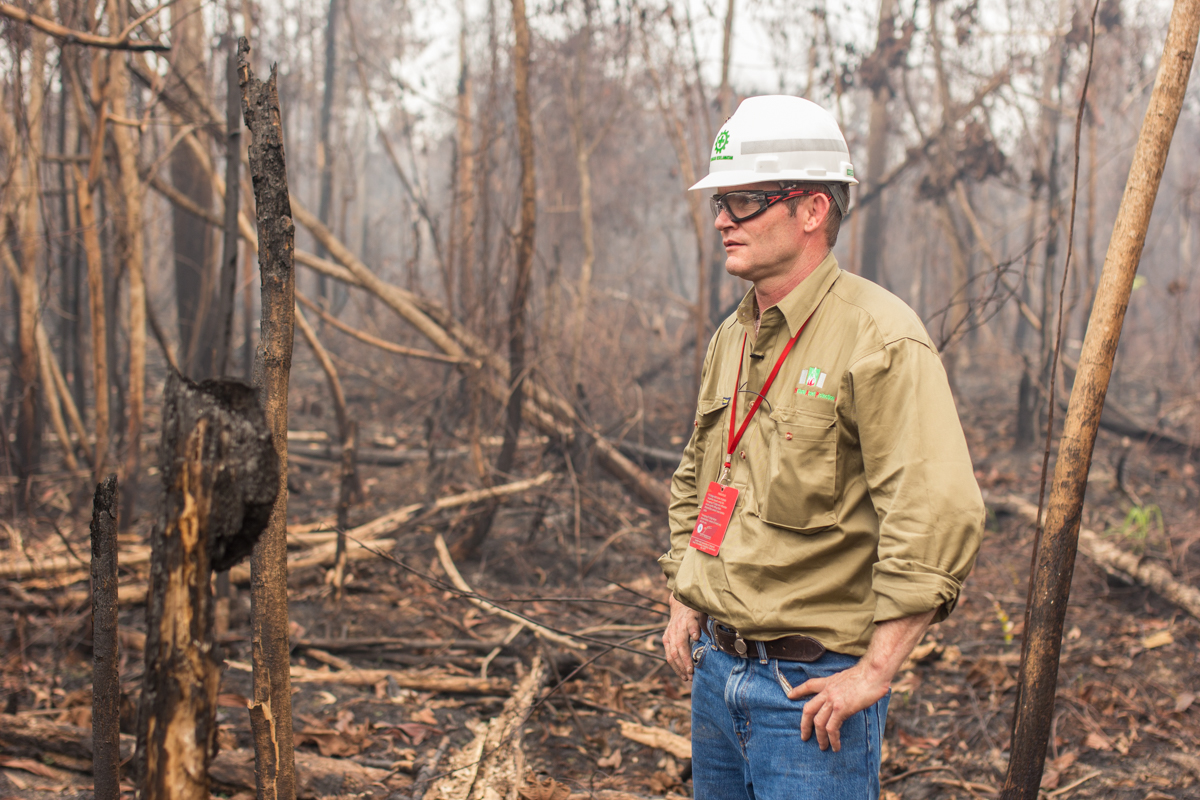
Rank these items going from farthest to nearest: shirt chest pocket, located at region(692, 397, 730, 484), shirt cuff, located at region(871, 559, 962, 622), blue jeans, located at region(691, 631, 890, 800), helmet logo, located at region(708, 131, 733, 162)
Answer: shirt chest pocket, located at region(692, 397, 730, 484) < helmet logo, located at region(708, 131, 733, 162) < blue jeans, located at region(691, 631, 890, 800) < shirt cuff, located at region(871, 559, 962, 622)

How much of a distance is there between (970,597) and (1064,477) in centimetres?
424

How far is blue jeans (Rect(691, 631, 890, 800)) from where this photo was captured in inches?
71.7

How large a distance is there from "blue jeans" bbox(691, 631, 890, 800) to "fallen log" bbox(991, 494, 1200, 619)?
4238mm

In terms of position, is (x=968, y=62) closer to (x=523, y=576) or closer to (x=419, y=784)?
(x=523, y=576)

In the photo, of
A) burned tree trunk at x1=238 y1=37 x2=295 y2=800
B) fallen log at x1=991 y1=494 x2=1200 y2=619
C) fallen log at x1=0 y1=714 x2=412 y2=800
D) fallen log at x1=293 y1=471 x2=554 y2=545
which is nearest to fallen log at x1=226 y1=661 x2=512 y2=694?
fallen log at x1=0 y1=714 x2=412 y2=800

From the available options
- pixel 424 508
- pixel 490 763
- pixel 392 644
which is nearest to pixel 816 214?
pixel 490 763

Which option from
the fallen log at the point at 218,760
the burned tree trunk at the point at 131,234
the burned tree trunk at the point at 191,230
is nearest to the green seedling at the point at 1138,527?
the fallen log at the point at 218,760

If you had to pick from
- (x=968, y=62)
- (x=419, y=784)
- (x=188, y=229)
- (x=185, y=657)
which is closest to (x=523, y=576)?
(x=419, y=784)

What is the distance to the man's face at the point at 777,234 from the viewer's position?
2.03 meters

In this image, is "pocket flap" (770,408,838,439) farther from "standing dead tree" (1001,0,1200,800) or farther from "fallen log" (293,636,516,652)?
"fallen log" (293,636,516,652)

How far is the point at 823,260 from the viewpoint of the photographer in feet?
6.72

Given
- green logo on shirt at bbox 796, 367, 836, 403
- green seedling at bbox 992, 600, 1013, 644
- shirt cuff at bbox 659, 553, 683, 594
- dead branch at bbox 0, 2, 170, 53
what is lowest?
green seedling at bbox 992, 600, 1013, 644

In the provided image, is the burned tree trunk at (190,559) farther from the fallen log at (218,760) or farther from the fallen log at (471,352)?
the fallen log at (471,352)

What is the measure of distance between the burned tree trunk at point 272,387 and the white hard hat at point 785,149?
0.99 m
